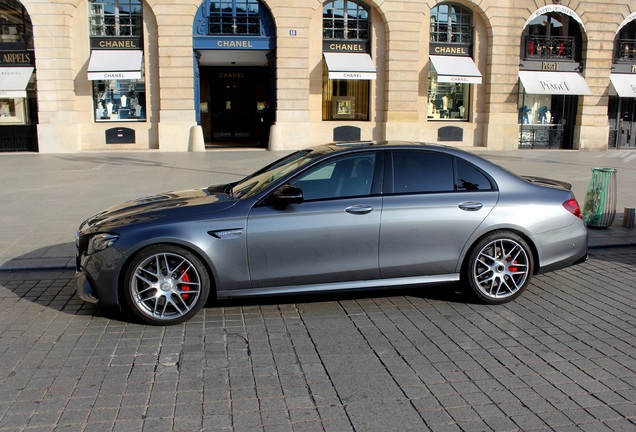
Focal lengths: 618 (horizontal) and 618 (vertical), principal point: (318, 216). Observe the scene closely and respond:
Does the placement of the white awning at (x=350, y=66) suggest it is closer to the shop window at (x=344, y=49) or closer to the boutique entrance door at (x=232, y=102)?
the shop window at (x=344, y=49)

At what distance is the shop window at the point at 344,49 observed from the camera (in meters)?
22.8

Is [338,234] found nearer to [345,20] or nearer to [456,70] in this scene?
[345,20]

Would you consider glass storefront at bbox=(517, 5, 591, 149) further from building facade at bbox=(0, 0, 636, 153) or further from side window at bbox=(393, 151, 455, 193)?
side window at bbox=(393, 151, 455, 193)

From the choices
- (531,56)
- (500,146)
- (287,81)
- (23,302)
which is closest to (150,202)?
(23,302)

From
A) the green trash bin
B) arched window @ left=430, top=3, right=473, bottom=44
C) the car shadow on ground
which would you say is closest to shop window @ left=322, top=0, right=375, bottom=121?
arched window @ left=430, top=3, right=473, bottom=44

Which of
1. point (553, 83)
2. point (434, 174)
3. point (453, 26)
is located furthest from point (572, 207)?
point (553, 83)

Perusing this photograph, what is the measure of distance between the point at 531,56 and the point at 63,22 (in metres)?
17.5

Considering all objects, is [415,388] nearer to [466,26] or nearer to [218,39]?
[218,39]

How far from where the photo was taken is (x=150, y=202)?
6.03 metres

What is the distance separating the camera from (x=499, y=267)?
19.4 ft

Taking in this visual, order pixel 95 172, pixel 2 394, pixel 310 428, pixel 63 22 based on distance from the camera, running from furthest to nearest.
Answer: pixel 63 22 < pixel 95 172 < pixel 2 394 < pixel 310 428

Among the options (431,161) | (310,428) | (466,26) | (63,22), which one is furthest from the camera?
(466,26)

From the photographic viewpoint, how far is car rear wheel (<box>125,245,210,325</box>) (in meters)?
5.28

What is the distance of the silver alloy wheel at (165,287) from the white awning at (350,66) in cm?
1755
